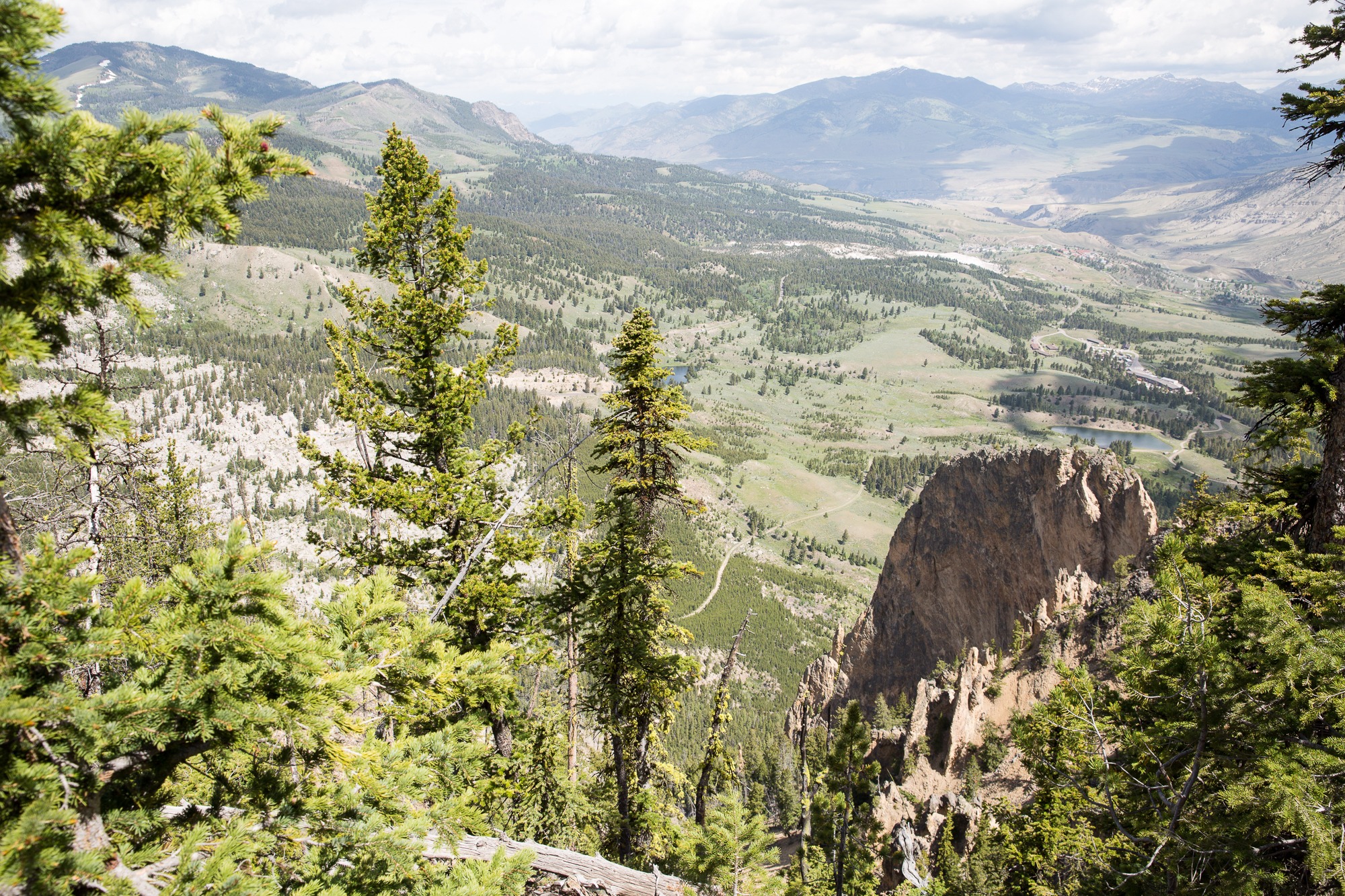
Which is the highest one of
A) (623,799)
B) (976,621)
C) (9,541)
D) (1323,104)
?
(1323,104)

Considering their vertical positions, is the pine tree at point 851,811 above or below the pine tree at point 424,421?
below

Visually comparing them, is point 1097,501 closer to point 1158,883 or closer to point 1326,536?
point 1326,536

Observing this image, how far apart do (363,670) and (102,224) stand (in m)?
4.58

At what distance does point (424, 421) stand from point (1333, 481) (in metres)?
18.8

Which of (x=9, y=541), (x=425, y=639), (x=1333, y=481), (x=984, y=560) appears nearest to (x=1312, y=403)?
(x=1333, y=481)

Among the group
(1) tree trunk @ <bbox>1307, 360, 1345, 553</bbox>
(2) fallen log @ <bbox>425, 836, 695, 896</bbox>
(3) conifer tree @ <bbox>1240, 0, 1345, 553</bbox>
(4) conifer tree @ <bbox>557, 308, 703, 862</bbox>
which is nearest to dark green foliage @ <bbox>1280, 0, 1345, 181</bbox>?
(3) conifer tree @ <bbox>1240, 0, 1345, 553</bbox>

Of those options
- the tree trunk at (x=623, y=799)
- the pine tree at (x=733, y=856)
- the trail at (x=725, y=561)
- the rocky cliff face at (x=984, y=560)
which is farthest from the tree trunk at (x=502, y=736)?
the trail at (x=725, y=561)

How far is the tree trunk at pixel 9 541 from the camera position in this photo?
5203 mm

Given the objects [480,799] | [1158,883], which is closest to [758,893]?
[480,799]

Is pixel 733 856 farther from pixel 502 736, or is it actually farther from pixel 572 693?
pixel 572 693

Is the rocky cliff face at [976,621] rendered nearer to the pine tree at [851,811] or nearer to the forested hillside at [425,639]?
the pine tree at [851,811]

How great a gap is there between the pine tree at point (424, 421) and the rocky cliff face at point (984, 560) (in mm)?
34968

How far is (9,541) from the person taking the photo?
17.4 feet

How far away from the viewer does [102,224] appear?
17.8 feet
